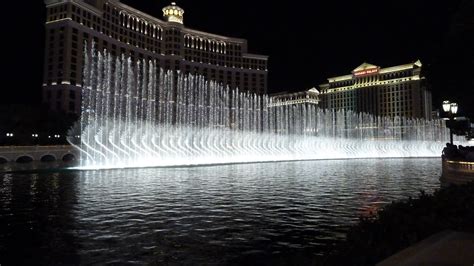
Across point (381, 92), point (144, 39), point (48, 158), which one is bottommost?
point (48, 158)

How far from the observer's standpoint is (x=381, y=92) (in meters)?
140

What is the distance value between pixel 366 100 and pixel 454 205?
14309 centimetres

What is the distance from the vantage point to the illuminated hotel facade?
92.2m

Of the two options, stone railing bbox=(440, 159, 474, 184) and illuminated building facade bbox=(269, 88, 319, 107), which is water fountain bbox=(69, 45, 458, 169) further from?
illuminated building facade bbox=(269, 88, 319, 107)

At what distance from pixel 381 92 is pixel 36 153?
396 feet

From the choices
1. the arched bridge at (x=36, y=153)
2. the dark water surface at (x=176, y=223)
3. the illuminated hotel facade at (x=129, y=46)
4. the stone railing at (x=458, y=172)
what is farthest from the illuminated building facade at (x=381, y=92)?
the dark water surface at (x=176, y=223)

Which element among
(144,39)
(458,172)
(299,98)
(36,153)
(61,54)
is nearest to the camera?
(458,172)

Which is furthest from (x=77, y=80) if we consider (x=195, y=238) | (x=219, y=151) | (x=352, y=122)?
(x=195, y=238)

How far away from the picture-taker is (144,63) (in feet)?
371

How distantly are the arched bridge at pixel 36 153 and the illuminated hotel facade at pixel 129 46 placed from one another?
32.2 metres

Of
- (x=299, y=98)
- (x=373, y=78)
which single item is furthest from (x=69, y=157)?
(x=373, y=78)

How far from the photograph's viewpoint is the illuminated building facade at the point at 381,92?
131250 millimetres

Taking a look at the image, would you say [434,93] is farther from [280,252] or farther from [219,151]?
[219,151]

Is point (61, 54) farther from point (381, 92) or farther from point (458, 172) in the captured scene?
point (381, 92)
